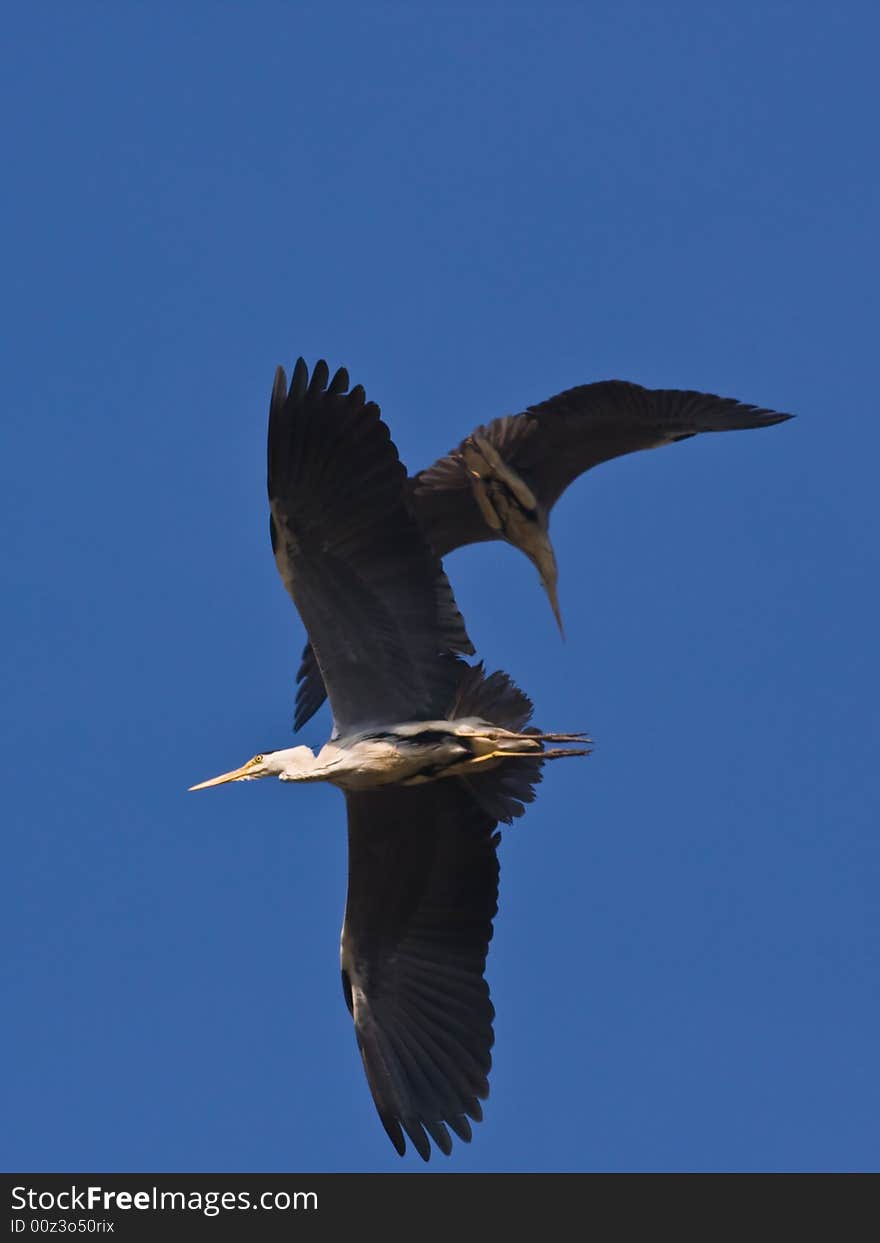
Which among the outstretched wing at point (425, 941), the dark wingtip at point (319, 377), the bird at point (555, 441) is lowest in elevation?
the outstretched wing at point (425, 941)

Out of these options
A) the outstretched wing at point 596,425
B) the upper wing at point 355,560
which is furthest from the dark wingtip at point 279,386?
the outstretched wing at point 596,425

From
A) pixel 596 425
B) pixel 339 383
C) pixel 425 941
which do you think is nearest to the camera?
pixel 339 383

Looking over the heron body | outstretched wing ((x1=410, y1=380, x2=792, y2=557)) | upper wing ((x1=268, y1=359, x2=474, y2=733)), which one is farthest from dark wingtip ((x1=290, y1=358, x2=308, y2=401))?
outstretched wing ((x1=410, y1=380, x2=792, y2=557))

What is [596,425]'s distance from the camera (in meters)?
13.8

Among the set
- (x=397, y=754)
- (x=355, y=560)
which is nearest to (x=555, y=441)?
(x=355, y=560)

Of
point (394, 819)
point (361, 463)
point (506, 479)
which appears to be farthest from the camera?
point (506, 479)

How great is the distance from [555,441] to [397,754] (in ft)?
10.1

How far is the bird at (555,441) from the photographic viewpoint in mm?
13648

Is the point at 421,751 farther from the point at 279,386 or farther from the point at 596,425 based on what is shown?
the point at 596,425

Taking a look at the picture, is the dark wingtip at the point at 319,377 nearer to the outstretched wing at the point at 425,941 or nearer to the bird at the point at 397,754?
the bird at the point at 397,754

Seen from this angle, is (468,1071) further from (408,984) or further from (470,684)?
(470,684)
